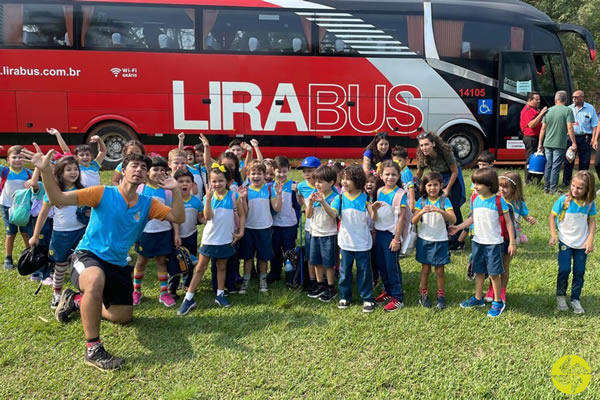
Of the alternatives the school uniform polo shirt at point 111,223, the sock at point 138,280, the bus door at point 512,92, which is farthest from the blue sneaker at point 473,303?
the bus door at point 512,92

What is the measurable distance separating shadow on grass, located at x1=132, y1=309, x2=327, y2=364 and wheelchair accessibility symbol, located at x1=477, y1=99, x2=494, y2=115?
8407 mm

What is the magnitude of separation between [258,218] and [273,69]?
6562mm

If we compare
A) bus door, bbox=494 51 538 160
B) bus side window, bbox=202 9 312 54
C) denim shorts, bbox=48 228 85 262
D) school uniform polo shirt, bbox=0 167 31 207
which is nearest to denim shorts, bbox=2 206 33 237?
school uniform polo shirt, bbox=0 167 31 207

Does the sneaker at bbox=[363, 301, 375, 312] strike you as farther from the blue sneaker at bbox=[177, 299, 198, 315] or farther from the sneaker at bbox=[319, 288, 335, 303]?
the blue sneaker at bbox=[177, 299, 198, 315]

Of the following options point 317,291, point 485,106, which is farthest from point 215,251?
point 485,106

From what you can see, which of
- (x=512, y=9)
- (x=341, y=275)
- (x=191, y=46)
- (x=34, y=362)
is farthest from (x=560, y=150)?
(x=34, y=362)

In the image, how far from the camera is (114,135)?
34.6 feet

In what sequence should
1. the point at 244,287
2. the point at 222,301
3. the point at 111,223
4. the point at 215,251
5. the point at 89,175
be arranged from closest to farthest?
the point at 111,223
the point at 215,251
the point at 222,301
the point at 244,287
the point at 89,175

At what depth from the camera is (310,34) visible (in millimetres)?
10375

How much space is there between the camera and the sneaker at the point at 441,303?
4.25m

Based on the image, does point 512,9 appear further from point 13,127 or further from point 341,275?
point 13,127

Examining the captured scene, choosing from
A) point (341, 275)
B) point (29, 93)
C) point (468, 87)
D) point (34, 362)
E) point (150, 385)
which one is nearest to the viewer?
point (150, 385)

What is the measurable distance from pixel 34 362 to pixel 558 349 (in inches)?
153

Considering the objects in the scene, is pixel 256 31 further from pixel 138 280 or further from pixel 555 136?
pixel 138 280
